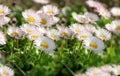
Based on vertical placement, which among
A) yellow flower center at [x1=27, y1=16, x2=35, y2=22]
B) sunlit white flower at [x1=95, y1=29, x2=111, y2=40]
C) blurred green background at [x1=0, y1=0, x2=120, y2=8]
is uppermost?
blurred green background at [x1=0, y1=0, x2=120, y2=8]

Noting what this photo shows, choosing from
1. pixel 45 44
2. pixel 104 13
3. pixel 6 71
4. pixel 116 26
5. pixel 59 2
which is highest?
pixel 59 2

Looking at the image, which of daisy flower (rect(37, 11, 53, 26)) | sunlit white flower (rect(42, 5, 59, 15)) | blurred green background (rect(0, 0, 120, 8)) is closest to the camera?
A: daisy flower (rect(37, 11, 53, 26))

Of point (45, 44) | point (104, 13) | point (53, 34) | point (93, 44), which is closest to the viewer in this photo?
point (45, 44)

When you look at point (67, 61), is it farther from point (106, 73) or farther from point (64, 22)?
→ point (64, 22)

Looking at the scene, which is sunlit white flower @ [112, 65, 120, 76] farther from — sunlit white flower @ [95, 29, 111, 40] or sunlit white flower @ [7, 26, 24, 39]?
sunlit white flower @ [7, 26, 24, 39]

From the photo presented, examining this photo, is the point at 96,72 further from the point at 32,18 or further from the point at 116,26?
the point at 116,26

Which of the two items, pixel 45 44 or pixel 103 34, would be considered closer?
pixel 45 44

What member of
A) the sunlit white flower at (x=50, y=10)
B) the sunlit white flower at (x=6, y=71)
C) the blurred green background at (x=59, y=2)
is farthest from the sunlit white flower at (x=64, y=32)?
the blurred green background at (x=59, y=2)

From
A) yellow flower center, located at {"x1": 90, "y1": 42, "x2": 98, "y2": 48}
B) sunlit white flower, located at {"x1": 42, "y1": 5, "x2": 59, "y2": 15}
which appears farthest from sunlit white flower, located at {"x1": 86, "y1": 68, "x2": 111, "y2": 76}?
sunlit white flower, located at {"x1": 42, "y1": 5, "x2": 59, "y2": 15}

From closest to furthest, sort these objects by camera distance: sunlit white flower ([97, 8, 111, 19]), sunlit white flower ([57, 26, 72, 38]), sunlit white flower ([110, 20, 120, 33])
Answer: sunlit white flower ([57, 26, 72, 38]) → sunlit white flower ([110, 20, 120, 33]) → sunlit white flower ([97, 8, 111, 19])

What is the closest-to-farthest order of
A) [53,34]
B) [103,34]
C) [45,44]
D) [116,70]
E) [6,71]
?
1. [6,71]
2. [116,70]
3. [45,44]
4. [53,34]
5. [103,34]

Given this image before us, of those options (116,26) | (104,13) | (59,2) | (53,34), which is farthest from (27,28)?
(59,2)
